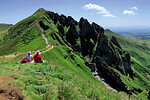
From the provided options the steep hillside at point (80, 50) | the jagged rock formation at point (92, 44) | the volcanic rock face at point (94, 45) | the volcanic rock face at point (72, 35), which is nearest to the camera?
the steep hillside at point (80, 50)

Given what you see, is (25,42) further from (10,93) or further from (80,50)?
(10,93)

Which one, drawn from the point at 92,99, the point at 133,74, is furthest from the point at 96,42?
the point at 92,99

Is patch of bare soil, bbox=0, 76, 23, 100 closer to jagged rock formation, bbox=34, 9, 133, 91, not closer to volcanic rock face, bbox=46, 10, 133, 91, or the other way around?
jagged rock formation, bbox=34, 9, 133, 91

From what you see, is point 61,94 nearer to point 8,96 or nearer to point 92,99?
point 92,99

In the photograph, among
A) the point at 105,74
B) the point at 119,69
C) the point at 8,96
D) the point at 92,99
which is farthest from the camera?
the point at 119,69

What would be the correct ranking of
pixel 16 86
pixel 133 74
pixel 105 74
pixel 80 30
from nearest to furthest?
pixel 16 86 < pixel 105 74 < pixel 133 74 < pixel 80 30

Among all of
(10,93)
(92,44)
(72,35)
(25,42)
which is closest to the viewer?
(10,93)

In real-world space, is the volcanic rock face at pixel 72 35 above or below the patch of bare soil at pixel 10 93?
above

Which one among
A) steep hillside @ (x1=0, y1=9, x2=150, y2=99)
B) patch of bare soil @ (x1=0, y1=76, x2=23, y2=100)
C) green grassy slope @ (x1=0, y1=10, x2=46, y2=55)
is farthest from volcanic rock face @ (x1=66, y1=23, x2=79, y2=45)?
patch of bare soil @ (x1=0, y1=76, x2=23, y2=100)

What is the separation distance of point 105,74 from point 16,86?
69862 mm

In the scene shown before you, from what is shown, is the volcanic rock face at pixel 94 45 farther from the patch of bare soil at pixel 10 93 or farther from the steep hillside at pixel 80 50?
the patch of bare soil at pixel 10 93

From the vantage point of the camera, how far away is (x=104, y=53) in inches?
4688

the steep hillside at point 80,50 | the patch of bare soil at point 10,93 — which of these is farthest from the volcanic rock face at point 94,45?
the patch of bare soil at point 10,93

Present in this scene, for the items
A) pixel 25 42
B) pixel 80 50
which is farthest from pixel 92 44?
pixel 25 42
